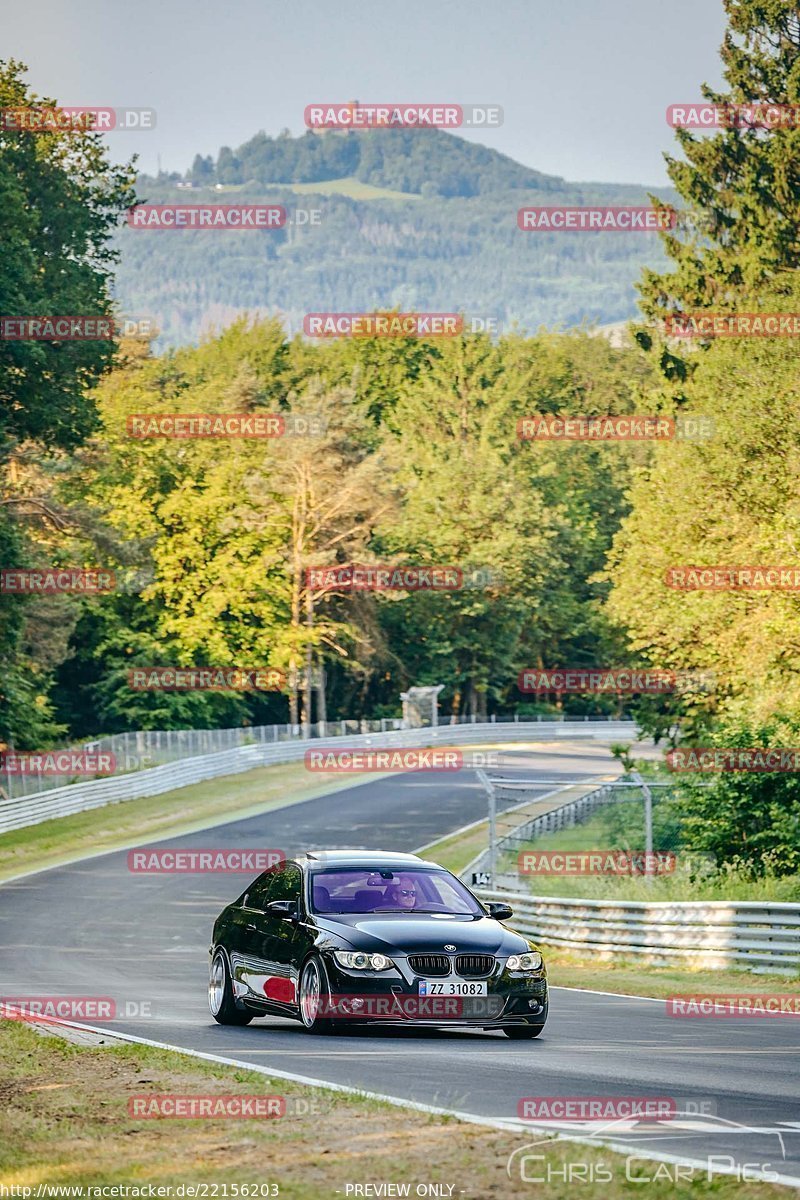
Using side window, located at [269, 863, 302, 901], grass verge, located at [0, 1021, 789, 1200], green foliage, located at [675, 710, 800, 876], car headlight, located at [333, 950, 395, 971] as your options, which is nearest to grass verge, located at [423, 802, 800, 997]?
green foliage, located at [675, 710, 800, 876]

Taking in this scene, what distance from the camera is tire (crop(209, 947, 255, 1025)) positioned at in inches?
617

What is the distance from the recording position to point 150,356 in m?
103

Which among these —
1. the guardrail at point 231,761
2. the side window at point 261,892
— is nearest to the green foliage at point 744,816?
the side window at point 261,892

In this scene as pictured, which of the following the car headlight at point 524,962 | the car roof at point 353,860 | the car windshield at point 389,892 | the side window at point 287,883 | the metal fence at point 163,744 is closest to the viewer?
the car headlight at point 524,962

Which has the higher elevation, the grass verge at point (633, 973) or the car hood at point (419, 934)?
the car hood at point (419, 934)

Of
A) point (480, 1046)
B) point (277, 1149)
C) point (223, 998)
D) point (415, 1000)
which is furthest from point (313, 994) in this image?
point (277, 1149)

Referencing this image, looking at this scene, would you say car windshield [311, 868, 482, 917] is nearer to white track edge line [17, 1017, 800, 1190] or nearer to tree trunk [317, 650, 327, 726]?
white track edge line [17, 1017, 800, 1190]

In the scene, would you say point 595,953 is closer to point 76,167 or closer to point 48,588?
point 48,588

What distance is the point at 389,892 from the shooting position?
587 inches

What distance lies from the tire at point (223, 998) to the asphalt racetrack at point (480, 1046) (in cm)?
14

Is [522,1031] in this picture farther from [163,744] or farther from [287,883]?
[163,744]

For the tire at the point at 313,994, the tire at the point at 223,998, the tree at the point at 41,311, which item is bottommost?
the tire at the point at 223,998

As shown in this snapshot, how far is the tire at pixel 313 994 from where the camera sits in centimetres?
1391

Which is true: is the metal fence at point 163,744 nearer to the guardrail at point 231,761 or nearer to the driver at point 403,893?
the guardrail at point 231,761
